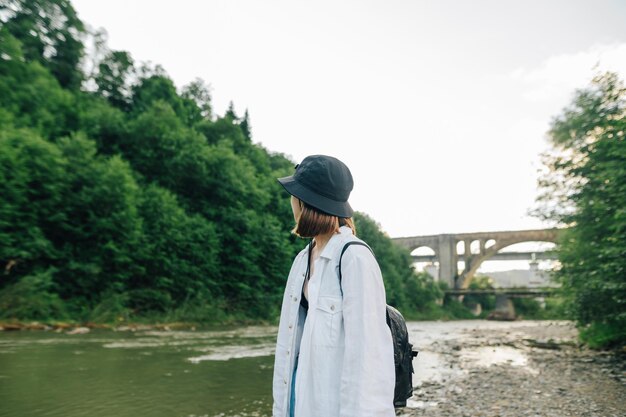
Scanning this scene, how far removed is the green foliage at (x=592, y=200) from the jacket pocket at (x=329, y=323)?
32.2 ft

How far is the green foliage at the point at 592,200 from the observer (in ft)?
33.8

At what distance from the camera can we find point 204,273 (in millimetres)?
25094

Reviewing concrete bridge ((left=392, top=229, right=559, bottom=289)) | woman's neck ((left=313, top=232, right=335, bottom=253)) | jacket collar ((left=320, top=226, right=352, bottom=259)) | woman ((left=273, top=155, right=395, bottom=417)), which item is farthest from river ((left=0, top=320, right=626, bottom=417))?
concrete bridge ((left=392, top=229, right=559, bottom=289))

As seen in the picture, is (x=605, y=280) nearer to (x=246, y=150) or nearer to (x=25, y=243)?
(x=25, y=243)

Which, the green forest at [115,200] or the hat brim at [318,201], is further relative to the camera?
the green forest at [115,200]

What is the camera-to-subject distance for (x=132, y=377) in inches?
289

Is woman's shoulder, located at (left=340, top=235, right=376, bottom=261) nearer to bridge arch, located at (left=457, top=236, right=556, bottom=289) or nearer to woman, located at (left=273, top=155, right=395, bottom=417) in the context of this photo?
woman, located at (left=273, top=155, right=395, bottom=417)

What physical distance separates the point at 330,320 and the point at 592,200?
1164cm

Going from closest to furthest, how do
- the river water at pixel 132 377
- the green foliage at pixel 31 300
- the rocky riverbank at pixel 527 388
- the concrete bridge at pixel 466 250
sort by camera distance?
the river water at pixel 132 377 → the rocky riverbank at pixel 527 388 → the green foliage at pixel 31 300 → the concrete bridge at pixel 466 250

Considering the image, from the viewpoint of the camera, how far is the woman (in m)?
1.68

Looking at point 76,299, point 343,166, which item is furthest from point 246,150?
point 343,166

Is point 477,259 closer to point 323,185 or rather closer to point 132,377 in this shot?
point 132,377

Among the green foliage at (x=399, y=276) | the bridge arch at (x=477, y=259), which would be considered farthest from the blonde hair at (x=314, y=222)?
the bridge arch at (x=477, y=259)

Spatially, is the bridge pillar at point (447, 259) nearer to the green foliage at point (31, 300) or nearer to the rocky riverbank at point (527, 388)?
the rocky riverbank at point (527, 388)
